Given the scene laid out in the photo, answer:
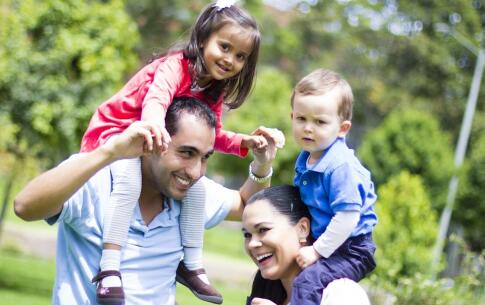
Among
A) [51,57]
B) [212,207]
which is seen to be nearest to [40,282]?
[51,57]

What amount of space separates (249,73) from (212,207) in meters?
0.60

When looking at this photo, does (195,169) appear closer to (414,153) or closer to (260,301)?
(260,301)

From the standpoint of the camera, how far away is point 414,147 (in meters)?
25.8

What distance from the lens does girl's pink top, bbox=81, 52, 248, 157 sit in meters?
3.54

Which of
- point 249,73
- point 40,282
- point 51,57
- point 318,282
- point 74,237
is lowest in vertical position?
point 318,282

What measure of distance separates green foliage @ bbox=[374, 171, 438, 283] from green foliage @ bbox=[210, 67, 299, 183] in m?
14.2

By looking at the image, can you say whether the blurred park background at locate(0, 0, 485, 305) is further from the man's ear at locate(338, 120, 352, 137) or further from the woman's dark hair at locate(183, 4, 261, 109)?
the man's ear at locate(338, 120, 352, 137)

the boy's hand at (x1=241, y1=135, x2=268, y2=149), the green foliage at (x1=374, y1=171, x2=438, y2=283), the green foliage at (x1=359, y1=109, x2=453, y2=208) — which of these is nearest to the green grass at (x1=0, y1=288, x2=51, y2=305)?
the green foliage at (x1=374, y1=171, x2=438, y2=283)

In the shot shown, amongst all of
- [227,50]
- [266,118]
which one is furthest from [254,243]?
[266,118]

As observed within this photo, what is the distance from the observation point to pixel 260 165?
3570 millimetres

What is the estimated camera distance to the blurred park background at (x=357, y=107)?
13.1 m

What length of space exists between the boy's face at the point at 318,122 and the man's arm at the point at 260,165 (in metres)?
0.30

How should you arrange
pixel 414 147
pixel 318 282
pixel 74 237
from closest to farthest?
pixel 318 282 → pixel 74 237 → pixel 414 147

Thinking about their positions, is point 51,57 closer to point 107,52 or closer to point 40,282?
point 107,52
